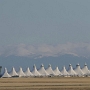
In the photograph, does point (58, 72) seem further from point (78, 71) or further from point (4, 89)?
point (4, 89)

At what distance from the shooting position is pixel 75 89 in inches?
2402

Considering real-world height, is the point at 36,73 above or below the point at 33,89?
above

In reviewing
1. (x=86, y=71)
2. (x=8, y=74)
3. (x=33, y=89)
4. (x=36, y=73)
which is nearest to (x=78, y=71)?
(x=86, y=71)

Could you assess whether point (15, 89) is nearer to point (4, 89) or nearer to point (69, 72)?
point (4, 89)

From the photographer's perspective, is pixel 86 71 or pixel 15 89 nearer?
pixel 15 89

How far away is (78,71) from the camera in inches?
6270

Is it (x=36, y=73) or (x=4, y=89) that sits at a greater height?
(x=36, y=73)

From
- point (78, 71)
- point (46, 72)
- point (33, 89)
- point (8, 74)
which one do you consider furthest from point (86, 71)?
point (33, 89)

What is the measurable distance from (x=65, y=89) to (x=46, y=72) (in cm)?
9732

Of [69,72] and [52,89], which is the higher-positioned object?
[69,72]

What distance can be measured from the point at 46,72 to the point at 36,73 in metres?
3.85

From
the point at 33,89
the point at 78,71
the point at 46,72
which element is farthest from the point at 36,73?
the point at 33,89

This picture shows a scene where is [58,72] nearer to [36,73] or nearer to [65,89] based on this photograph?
[36,73]

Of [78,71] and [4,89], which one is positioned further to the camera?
[78,71]
